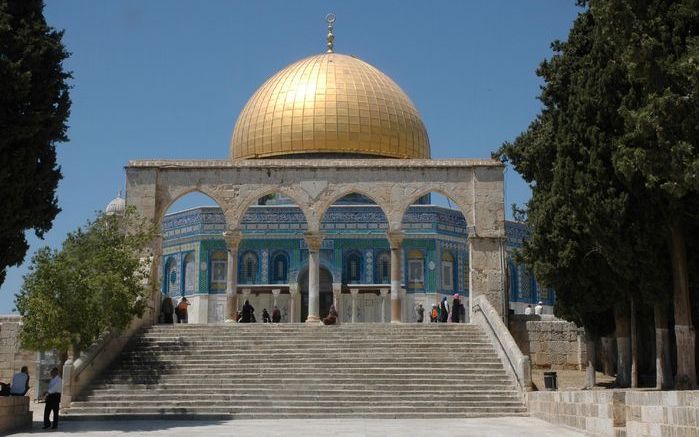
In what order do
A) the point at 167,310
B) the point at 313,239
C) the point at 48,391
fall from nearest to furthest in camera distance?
the point at 48,391 → the point at 167,310 → the point at 313,239

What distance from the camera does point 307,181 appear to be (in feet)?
66.5

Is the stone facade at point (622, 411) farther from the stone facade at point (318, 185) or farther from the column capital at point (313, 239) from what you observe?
the column capital at point (313, 239)

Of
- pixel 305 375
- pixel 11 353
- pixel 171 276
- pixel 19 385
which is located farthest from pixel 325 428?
pixel 171 276

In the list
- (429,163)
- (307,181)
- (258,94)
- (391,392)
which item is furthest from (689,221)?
(258,94)

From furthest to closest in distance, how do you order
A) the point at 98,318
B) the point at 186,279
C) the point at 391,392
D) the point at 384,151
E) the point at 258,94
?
the point at 186,279 < the point at 258,94 < the point at 384,151 < the point at 98,318 < the point at 391,392

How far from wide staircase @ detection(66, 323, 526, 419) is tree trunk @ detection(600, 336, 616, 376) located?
3345 millimetres

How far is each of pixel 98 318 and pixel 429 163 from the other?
8059mm

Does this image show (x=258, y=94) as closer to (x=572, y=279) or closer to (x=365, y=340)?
(x=365, y=340)

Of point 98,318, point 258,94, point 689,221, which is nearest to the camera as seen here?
point 689,221

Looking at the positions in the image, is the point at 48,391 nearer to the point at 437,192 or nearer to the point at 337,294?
the point at 437,192

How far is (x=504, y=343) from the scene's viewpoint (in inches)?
628

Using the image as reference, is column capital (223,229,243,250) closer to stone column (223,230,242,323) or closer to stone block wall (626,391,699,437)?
stone column (223,230,242,323)

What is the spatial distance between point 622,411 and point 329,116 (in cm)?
1888

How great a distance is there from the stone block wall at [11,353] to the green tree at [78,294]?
3582 millimetres
